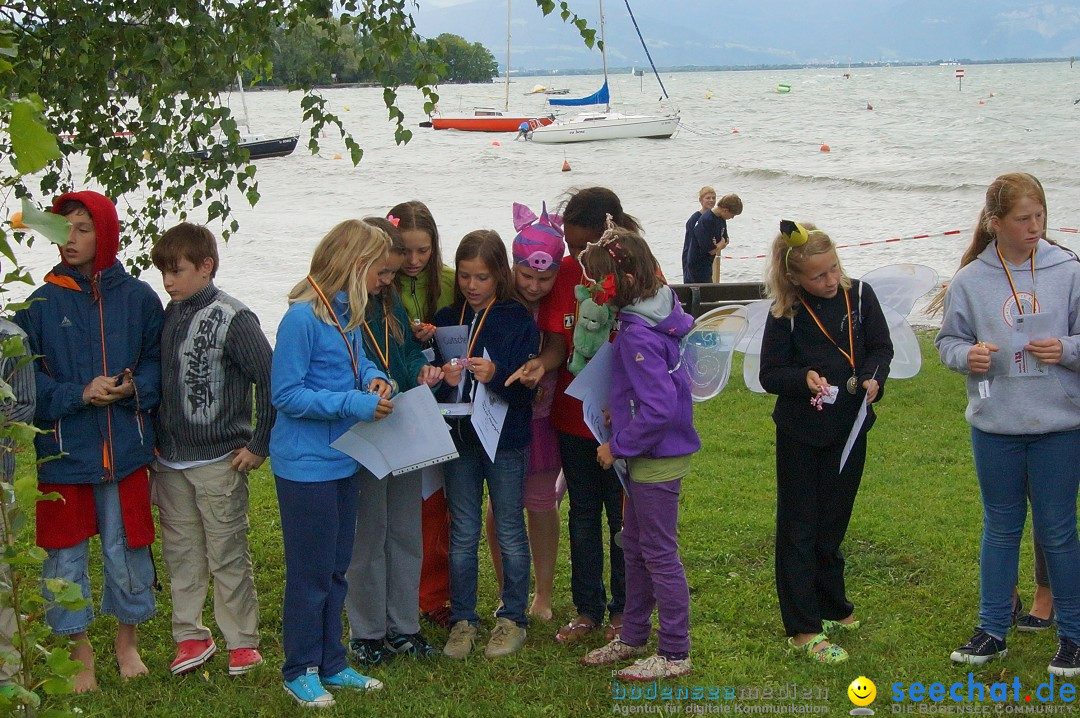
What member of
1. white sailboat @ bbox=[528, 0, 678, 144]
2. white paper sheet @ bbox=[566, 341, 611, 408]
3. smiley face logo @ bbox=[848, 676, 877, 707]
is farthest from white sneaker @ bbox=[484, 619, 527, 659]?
white sailboat @ bbox=[528, 0, 678, 144]

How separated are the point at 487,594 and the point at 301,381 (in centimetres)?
195

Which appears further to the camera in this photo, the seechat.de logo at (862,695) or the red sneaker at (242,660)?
the red sneaker at (242,660)

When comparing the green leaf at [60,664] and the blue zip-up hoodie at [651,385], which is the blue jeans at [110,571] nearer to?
the blue zip-up hoodie at [651,385]

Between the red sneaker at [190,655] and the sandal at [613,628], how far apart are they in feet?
5.30

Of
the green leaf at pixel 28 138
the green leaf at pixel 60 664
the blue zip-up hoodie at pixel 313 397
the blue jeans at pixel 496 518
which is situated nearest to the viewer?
the green leaf at pixel 28 138

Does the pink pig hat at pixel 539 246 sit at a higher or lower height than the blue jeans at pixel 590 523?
higher

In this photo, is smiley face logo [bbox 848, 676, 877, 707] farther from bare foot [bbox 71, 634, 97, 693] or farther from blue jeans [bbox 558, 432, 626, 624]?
bare foot [bbox 71, 634, 97, 693]

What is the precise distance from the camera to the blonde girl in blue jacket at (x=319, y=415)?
11.8 feet

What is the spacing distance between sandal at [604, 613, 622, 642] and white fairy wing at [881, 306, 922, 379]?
59.7 inches

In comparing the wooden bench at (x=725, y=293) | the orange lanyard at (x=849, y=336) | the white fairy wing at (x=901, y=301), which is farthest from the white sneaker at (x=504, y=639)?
the wooden bench at (x=725, y=293)

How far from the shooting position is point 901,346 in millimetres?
4305

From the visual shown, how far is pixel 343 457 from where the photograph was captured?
12.2 ft

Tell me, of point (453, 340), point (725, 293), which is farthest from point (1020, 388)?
point (725, 293)

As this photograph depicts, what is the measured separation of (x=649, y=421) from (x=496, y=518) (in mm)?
901
